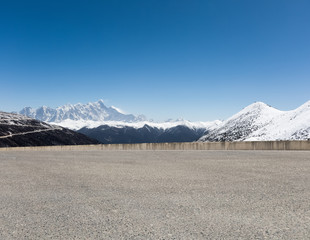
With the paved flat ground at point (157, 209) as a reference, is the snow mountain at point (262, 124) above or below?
above

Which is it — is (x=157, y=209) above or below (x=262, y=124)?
below

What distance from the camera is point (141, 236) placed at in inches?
161

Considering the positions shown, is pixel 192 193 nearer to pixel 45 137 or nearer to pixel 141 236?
pixel 141 236

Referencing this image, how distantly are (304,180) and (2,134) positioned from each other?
16933 centimetres

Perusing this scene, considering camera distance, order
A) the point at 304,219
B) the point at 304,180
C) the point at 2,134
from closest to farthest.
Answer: the point at 304,219 → the point at 304,180 → the point at 2,134

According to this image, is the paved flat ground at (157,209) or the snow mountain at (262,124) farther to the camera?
the snow mountain at (262,124)

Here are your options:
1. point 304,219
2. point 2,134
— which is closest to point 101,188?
point 304,219

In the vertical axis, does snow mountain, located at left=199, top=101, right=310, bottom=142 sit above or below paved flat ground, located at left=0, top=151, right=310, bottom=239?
above

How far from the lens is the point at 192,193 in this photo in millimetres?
6922

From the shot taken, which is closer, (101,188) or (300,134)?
(101,188)

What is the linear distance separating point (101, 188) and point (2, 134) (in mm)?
167423

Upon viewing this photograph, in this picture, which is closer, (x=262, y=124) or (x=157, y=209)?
(x=157, y=209)

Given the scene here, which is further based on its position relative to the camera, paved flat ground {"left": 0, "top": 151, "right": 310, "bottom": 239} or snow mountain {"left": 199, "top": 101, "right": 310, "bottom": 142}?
snow mountain {"left": 199, "top": 101, "right": 310, "bottom": 142}

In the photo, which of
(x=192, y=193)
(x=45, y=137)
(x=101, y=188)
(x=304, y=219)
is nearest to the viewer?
(x=304, y=219)
